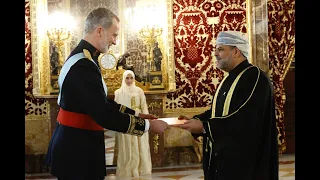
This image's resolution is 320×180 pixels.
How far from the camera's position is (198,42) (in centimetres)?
803

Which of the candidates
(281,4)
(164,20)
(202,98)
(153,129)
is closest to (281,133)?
(202,98)

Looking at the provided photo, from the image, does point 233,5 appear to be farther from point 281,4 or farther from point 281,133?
point 281,133

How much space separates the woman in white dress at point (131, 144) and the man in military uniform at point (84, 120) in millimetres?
4118

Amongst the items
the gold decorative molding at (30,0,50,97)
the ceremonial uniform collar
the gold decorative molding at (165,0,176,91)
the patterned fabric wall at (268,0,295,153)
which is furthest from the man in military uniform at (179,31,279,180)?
the patterned fabric wall at (268,0,295,153)

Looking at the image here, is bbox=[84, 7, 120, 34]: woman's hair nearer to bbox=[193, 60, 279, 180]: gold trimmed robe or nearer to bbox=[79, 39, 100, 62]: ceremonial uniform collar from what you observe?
bbox=[79, 39, 100, 62]: ceremonial uniform collar

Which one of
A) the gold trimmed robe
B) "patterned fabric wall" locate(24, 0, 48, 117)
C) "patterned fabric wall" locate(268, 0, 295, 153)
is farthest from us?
"patterned fabric wall" locate(268, 0, 295, 153)

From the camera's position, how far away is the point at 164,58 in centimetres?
786

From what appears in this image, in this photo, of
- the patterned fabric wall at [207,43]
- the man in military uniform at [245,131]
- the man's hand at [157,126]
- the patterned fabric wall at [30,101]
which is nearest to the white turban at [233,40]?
the man in military uniform at [245,131]

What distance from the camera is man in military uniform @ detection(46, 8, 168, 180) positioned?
2.74 metres

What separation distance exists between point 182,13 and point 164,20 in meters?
0.41

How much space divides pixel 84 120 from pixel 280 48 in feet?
19.9

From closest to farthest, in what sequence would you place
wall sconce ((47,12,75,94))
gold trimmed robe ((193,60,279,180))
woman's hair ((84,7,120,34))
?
woman's hair ((84,7,120,34)) → gold trimmed robe ((193,60,279,180)) → wall sconce ((47,12,75,94))

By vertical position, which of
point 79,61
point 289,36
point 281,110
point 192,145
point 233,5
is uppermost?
point 233,5

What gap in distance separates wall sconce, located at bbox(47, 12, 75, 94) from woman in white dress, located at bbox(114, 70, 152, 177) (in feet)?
3.76
